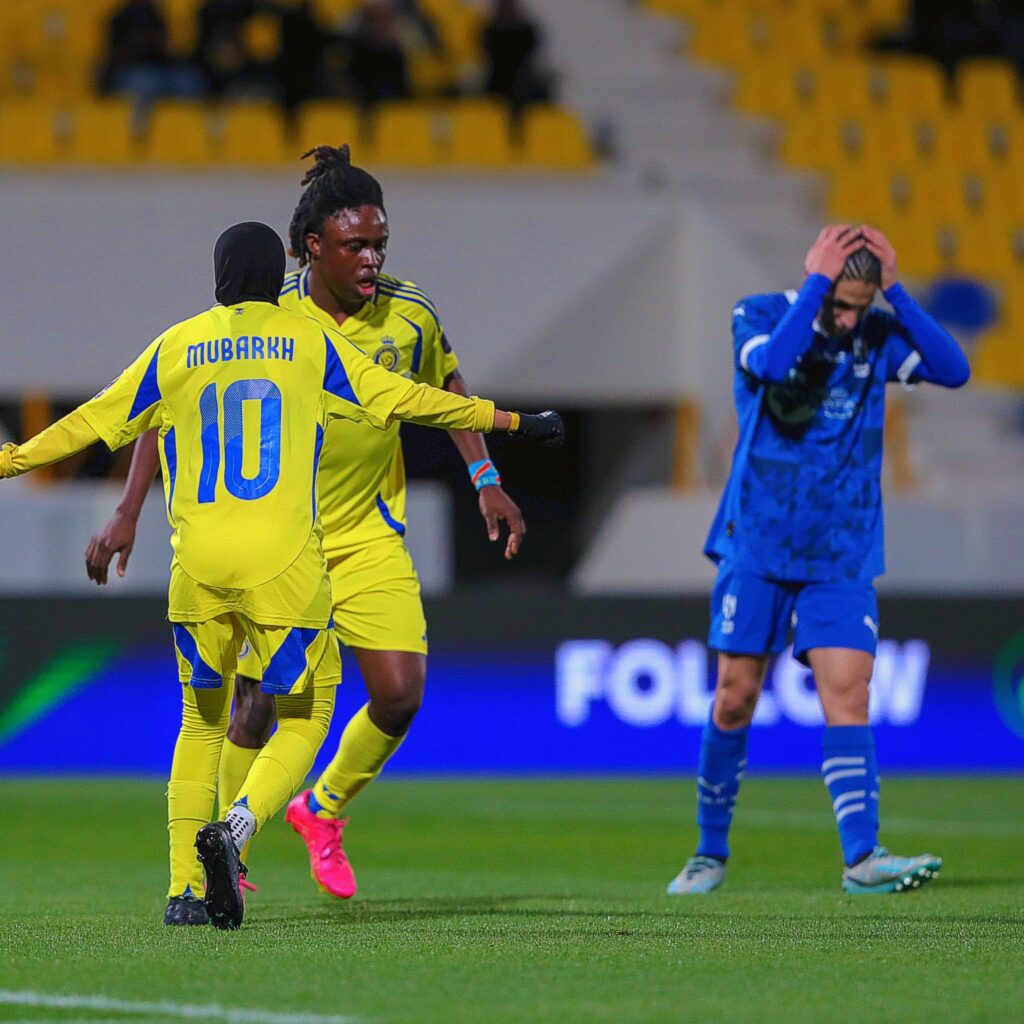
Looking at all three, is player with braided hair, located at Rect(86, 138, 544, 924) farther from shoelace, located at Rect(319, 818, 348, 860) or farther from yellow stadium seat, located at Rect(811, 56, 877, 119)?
yellow stadium seat, located at Rect(811, 56, 877, 119)

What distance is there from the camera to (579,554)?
18172mm

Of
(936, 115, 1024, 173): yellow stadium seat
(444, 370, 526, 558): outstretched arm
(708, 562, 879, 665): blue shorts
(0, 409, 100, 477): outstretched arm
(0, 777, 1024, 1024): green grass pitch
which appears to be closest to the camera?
(0, 777, 1024, 1024): green grass pitch

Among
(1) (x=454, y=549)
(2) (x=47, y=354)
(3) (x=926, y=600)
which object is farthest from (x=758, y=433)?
(1) (x=454, y=549)

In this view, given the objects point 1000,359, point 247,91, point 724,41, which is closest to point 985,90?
point 724,41

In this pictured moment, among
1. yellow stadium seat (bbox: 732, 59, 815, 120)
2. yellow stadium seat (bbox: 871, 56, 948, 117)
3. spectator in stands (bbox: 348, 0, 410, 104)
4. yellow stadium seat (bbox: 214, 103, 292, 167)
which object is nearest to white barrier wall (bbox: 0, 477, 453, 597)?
yellow stadium seat (bbox: 214, 103, 292, 167)

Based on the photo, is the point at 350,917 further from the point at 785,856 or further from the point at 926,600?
the point at 926,600

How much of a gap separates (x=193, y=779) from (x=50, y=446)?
3.11 ft

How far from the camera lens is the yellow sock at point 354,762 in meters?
6.94

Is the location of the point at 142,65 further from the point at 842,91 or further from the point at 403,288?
the point at 403,288

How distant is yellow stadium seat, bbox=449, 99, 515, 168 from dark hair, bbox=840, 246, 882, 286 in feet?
33.7

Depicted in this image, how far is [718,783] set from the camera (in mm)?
7219

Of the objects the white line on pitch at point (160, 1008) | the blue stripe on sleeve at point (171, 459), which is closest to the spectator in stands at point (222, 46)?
the blue stripe on sleeve at point (171, 459)

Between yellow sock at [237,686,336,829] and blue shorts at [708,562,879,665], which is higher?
blue shorts at [708,562,879,665]

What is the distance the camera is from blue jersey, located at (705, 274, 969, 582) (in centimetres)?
710
